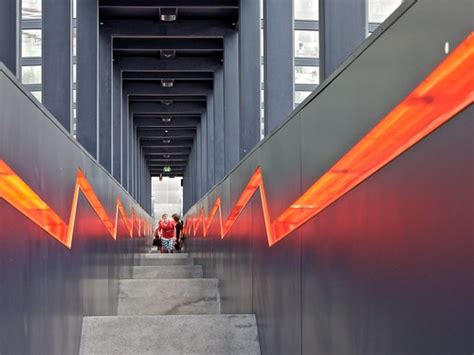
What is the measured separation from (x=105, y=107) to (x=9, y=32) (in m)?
8.45

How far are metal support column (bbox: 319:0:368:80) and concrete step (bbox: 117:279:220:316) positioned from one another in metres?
3.33

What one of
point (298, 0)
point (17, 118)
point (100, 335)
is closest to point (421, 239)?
point (17, 118)

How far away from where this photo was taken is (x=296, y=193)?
4031 millimetres

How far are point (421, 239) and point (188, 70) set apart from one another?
1352 cm

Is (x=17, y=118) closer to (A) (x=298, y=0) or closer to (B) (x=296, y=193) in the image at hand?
(B) (x=296, y=193)

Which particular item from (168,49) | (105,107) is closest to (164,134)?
(168,49)

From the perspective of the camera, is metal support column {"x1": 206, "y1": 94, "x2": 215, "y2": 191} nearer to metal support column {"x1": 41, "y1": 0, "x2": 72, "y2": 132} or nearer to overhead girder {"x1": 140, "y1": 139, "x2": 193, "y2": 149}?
overhead girder {"x1": 140, "y1": 139, "x2": 193, "y2": 149}

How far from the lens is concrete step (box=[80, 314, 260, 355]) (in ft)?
16.9

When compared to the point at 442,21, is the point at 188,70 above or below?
above

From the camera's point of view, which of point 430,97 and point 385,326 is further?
point 385,326

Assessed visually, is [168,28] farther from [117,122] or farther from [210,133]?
[210,133]

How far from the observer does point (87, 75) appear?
418 inches

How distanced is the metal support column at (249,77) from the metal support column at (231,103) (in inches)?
91.2

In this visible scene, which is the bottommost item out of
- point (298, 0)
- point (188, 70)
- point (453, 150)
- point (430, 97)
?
point (453, 150)
